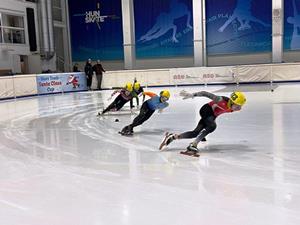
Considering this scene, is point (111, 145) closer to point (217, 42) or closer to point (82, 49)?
point (217, 42)

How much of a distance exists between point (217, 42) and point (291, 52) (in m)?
4.94

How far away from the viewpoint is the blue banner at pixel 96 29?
94.2 ft

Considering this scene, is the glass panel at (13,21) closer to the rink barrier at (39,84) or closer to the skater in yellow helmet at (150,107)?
the rink barrier at (39,84)

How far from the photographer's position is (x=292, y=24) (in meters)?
24.7

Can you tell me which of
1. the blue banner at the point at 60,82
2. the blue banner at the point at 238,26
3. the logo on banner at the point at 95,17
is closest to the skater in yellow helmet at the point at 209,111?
the blue banner at the point at 60,82

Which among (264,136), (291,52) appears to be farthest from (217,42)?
(264,136)

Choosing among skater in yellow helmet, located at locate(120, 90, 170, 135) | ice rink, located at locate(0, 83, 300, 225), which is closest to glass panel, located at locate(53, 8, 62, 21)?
ice rink, located at locate(0, 83, 300, 225)

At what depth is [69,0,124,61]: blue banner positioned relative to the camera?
94.2ft

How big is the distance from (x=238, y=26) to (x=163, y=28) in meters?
5.31

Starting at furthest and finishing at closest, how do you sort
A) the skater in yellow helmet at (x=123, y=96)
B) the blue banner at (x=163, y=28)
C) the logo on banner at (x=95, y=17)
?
the logo on banner at (x=95, y=17) → the blue banner at (x=163, y=28) → the skater in yellow helmet at (x=123, y=96)

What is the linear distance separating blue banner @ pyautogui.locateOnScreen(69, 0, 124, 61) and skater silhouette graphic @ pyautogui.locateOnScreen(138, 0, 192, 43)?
2422mm

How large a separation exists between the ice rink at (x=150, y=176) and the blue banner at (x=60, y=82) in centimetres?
1142

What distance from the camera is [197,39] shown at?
26109 millimetres

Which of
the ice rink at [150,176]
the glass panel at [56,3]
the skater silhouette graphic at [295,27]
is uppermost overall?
the glass panel at [56,3]
